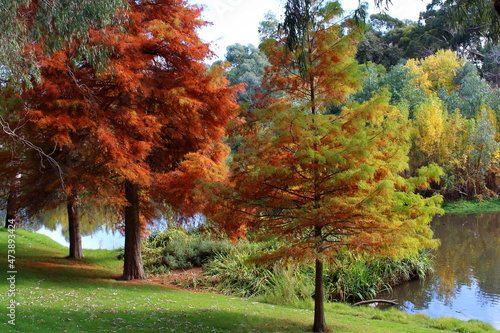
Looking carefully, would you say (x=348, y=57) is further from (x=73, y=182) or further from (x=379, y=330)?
(x=73, y=182)

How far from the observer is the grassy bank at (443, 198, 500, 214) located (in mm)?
28297

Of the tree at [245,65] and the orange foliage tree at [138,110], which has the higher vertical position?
the tree at [245,65]

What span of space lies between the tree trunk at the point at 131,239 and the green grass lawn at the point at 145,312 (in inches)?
23.2

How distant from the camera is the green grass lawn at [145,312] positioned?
733 centimetres

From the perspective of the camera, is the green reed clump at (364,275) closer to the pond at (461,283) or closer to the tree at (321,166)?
the pond at (461,283)

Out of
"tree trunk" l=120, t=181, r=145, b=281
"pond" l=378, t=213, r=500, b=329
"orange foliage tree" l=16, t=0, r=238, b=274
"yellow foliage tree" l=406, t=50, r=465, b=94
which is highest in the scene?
"yellow foliage tree" l=406, t=50, r=465, b=94

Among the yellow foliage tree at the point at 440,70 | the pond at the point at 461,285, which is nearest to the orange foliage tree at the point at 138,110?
the pond at the point at 461,285

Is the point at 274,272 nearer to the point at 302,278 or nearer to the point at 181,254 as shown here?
the point at 302,278

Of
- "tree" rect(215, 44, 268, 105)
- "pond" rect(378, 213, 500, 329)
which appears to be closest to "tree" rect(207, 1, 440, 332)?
"pond" rect(378, 213, 500, 329)

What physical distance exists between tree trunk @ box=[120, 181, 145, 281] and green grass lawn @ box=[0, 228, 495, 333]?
1.94ft

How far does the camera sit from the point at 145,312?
27.8 feet

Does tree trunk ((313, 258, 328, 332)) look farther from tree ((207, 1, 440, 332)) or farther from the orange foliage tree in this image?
the orange foliage tree

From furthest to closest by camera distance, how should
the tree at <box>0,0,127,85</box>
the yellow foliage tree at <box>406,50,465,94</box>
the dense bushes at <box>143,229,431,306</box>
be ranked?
the yellow foliage tree at <box>406,50,465,94</box> < the dense bushes at <box>143,229,431,306</box> < the tree at <box>0,0,127,85</box>

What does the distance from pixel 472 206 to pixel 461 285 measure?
1852 centimetres
